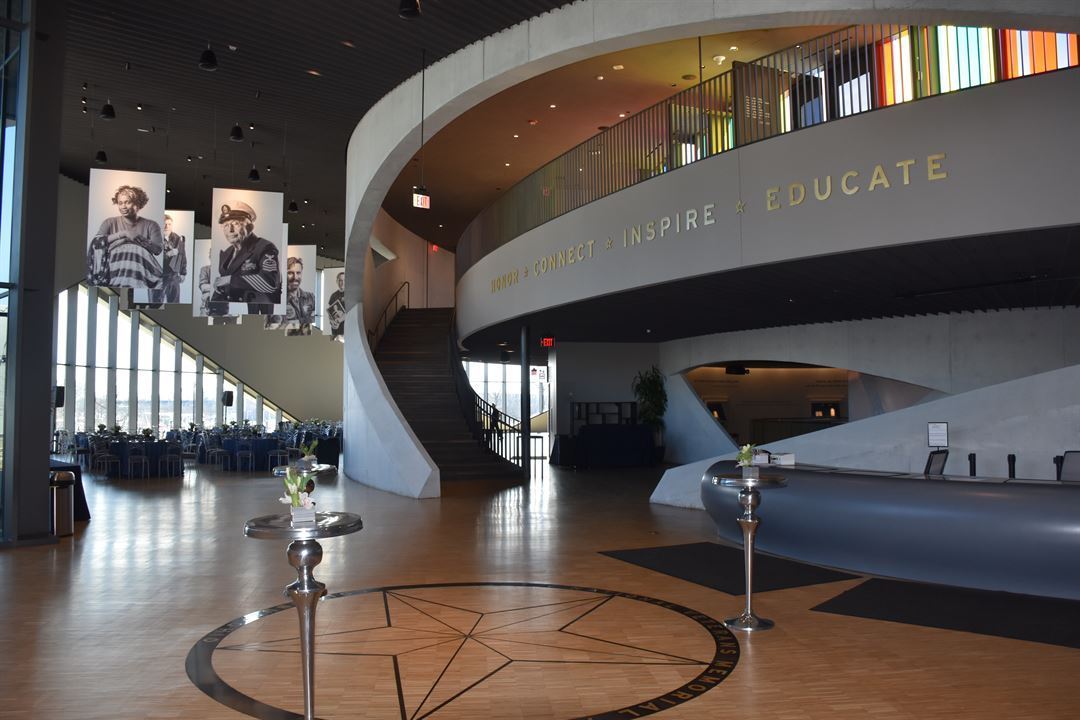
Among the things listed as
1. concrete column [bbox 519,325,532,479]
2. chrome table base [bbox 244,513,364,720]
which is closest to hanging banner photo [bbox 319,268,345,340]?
concrete column [bbox 519,325,532,479]

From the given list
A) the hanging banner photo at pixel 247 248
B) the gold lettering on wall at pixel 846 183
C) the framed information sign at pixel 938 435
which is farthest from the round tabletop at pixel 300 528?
the hanging banner photo at pixel 247 248

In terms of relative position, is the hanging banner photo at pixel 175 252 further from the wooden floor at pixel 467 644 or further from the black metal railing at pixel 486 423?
the wooden floor at pixel 467 644

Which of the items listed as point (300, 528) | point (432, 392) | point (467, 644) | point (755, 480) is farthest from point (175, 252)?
point (300, 528)

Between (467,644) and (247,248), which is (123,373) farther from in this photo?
(467,644)

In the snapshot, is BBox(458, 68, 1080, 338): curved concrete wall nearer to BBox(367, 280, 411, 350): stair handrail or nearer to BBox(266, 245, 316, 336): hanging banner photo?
BBox(266, 245, 316, 336): hanging banner photo

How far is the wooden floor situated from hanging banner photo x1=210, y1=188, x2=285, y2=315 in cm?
505

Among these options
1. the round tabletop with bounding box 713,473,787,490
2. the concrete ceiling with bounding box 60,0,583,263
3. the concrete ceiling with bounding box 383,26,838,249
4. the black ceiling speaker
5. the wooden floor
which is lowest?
the wooden floor

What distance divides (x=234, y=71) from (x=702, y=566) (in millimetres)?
10354

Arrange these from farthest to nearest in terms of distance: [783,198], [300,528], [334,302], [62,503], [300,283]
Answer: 1. [334,302]
2. [300,283]
3. [62,503]
4. [783,198]
5. [300,528]

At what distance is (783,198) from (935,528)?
4064 mm

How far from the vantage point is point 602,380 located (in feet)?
66.0

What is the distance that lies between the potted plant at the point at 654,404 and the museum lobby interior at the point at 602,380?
0.73 feet

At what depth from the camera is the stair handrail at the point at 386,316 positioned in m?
19.9

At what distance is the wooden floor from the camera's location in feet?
13.4
